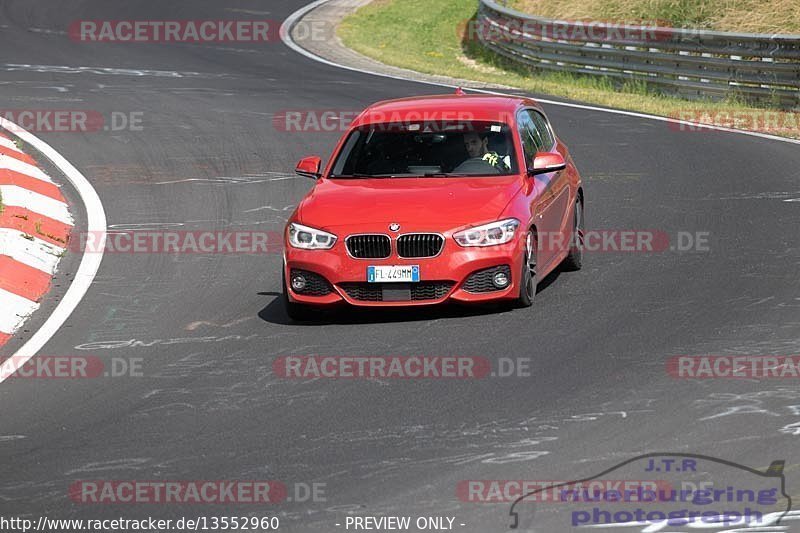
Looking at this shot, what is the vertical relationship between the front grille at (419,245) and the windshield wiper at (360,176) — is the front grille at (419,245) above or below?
below

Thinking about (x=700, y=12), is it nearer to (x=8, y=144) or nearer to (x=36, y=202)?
(x=8, y=144)

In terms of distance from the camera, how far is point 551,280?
40.7 feet

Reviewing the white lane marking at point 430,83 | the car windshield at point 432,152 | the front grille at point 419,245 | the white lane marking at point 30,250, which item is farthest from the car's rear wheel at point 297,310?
the white lane marking at point 430,83

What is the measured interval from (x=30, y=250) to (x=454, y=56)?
71.9 ft

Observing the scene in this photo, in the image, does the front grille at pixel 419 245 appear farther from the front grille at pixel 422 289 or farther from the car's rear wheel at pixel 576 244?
the car's rear wheel at pixel 576 244

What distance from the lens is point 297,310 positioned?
11.2m

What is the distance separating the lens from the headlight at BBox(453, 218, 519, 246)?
1099cm

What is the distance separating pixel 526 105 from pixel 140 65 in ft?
52.3

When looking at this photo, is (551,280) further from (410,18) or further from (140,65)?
(410,18)

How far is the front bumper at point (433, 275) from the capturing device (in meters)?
10.9

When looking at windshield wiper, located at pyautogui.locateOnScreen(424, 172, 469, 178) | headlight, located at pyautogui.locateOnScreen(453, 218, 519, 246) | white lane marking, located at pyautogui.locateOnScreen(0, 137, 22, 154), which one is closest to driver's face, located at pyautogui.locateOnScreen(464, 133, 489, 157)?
windshield wiper, located at pyautogui.locateOnScreen(424, 172, 469, 178)

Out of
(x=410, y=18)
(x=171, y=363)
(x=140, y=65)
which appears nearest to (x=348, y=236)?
(x=171, y=363)

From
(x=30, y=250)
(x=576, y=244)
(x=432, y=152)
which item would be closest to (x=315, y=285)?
(x=432, y=152)

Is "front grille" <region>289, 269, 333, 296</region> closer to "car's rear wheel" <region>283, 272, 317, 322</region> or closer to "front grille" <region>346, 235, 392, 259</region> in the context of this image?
"car's rear wheel" <region>283, 272, 317, 322</region>
